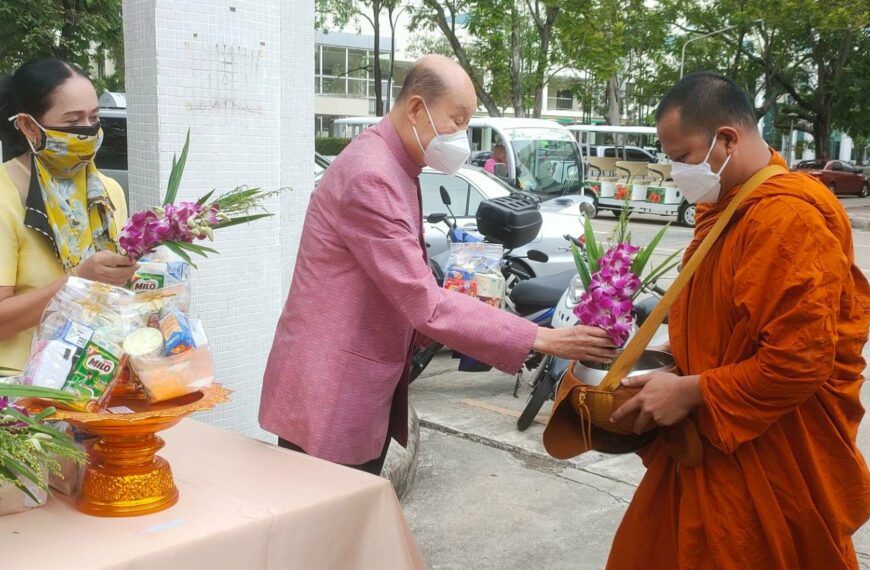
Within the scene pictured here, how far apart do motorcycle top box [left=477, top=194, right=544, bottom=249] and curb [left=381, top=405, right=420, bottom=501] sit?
6.80 ft

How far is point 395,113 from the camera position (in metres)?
2.34

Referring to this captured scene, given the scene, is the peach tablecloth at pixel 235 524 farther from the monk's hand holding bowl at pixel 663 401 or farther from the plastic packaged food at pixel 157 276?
the monk's hand holding bowl at pixel 663 401

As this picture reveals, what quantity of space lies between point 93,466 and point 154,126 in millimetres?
2097

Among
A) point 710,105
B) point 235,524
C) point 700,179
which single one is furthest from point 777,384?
point 235,524

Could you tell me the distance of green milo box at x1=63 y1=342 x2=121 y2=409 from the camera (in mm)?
1554

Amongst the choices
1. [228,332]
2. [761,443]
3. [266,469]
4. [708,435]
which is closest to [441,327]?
[266,469]

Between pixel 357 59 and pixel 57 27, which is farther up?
pixel 357 59

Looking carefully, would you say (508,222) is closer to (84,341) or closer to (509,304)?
(509,304)

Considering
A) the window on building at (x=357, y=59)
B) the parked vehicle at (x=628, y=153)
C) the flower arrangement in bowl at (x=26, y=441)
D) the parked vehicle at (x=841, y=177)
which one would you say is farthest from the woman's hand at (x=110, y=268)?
the window on building at (x=357, y=59)

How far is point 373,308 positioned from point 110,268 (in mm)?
669

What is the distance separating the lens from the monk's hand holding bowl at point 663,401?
2.04 m

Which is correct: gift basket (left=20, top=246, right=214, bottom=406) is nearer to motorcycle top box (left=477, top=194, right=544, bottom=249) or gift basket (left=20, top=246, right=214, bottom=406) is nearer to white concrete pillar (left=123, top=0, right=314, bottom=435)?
white concrete pillar (left=123, top=0, right=314, bottom=435)

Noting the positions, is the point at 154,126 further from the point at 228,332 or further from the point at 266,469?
the point at 266,469

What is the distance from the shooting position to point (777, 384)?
1.91 m
